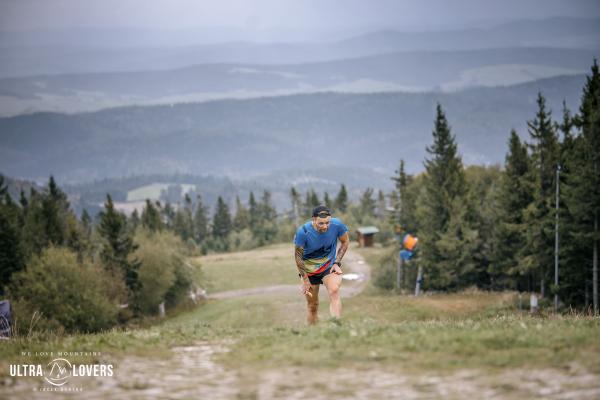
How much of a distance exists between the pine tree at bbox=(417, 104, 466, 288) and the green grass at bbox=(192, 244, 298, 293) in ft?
95.9

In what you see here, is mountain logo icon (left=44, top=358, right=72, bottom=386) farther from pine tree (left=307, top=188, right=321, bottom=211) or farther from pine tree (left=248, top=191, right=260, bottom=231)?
pine tree (left=248, top=191, right=260, bottom=231)

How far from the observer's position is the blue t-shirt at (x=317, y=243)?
44.1ft

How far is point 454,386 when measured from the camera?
7.75 m

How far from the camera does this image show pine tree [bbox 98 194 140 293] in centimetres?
6656

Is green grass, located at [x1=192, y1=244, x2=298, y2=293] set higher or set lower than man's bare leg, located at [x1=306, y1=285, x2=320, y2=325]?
lower

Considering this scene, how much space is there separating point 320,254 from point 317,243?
33 cm

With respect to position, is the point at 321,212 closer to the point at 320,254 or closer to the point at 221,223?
the point at 320,254

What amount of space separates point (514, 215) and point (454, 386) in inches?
1917

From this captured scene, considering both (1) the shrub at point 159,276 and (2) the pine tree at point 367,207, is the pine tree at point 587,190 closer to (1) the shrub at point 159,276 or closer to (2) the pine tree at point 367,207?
(1) the shrub at point 159,276

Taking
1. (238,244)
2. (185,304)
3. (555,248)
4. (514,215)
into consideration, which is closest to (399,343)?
(555,248)

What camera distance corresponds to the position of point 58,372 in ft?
29.6

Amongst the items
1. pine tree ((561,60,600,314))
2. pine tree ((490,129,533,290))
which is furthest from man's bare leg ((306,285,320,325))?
pine tree ((490,129,533,290))

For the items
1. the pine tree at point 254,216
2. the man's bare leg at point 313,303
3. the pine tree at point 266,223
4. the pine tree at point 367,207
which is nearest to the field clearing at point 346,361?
the man's bare leg at point 313,303

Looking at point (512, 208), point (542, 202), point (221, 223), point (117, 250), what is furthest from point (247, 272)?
point (221, 223)
